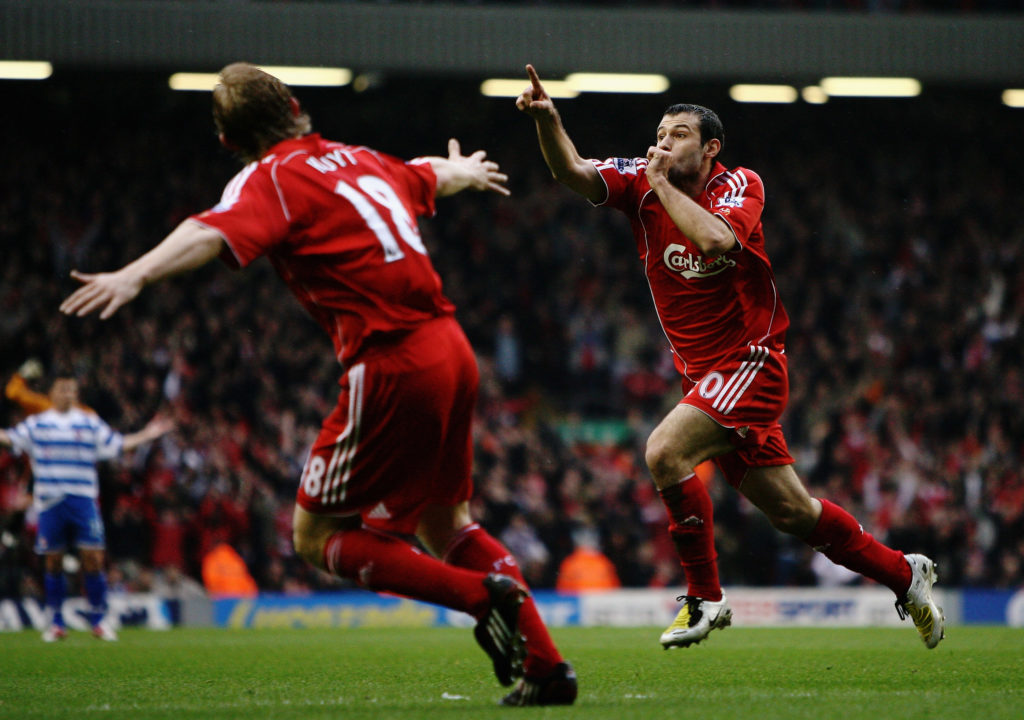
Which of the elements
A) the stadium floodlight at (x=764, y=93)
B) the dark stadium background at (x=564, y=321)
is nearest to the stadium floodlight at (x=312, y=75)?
the dark stadium background at (x=564, y=321)

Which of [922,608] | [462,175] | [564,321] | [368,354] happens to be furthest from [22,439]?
[564,321]

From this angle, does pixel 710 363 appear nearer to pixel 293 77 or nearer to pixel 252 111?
pixel 252 111

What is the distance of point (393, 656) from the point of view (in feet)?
25.2

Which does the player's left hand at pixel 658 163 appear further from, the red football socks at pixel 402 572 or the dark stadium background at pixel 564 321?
the dark stadium background at pixel 564 321

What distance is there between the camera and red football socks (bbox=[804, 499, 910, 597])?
237 inches

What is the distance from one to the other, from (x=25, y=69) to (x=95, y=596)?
29.1ft

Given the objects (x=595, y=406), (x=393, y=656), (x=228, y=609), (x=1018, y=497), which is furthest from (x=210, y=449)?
(x=1018, y=497)

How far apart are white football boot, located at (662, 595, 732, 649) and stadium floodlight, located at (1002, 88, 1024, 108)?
1503 cm

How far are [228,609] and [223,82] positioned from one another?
1001cm

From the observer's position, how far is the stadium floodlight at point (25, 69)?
15.9 m

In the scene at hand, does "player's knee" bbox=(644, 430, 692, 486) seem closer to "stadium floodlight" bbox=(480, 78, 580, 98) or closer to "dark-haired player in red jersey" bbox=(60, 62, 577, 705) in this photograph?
"dark-haired player in red jersey" bbox=(60, 62, 577, 705)

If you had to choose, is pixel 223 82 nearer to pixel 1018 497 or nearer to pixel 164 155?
pixel 1018 497

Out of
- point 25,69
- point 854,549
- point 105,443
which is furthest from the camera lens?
point 25,69

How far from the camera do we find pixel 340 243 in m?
4.23
